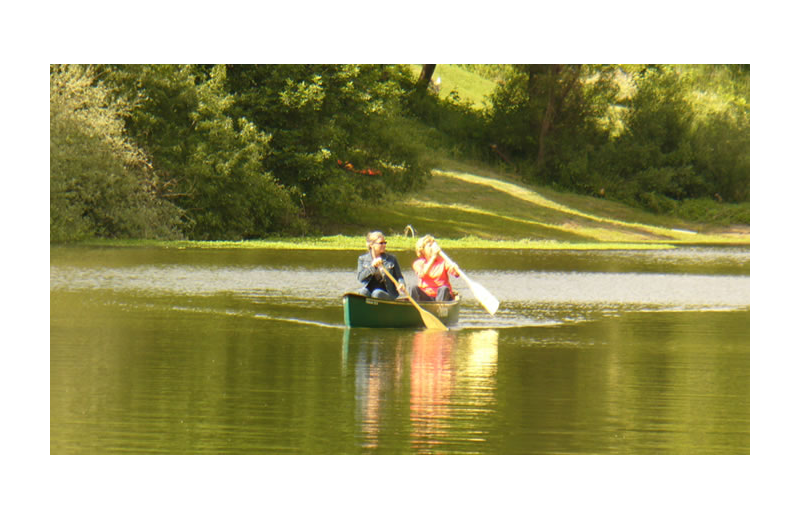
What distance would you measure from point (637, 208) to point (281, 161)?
824 inches

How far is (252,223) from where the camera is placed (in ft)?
144

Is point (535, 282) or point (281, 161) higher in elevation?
point (281, 161)

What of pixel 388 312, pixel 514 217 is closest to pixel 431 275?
pixel 388 312

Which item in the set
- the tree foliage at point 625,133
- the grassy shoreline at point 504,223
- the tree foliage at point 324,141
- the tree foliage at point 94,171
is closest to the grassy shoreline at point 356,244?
the grassy shoreline at point 504,223

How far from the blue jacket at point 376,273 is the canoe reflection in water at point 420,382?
2.79 ft

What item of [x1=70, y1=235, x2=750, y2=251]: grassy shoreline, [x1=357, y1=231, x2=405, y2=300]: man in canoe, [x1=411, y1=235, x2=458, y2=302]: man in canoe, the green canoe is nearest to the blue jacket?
[x1=357, y1=231, x2=405, y2=300]: man in canoe

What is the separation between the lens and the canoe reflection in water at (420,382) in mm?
10172

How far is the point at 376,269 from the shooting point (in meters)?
18.0

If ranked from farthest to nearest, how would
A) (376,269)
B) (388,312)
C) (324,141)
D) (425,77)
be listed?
(425,77) → (324,141) → (376,269) → (388,312)

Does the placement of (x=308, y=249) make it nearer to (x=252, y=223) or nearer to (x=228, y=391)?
(x=252, y=223)

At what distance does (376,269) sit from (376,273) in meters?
0.15

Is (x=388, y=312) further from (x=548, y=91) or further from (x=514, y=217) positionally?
(x=548, y=91)

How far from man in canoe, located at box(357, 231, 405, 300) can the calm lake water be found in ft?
2.22
